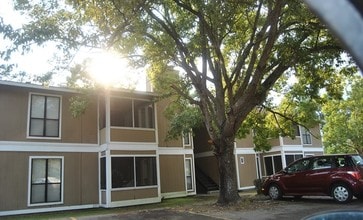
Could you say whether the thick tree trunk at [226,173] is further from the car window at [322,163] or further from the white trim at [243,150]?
the white trim at [243,150]

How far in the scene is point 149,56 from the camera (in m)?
15.6

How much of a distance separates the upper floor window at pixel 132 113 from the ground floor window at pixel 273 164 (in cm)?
1308

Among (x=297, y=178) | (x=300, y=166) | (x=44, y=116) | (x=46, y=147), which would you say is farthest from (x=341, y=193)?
(x=44, y=116)

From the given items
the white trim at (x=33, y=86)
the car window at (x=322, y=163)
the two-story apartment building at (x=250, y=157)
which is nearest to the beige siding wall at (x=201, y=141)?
the two-story apartment building at (x=250, y=157)

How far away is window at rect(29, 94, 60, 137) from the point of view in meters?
17.3

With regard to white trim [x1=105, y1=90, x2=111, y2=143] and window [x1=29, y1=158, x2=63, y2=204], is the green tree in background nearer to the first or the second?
white trim [x1=105, y1=90, x2=111, y2=143]

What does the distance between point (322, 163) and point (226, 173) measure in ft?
12.5

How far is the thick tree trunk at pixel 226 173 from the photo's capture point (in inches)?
568

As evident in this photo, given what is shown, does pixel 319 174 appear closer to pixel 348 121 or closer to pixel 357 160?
pixel 357 160

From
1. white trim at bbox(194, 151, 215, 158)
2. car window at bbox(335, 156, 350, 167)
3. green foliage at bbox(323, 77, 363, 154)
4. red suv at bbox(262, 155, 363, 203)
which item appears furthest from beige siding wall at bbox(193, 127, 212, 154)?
car window at bbox(335, 156, 350, 167)

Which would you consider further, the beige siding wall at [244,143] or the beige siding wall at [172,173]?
the beige siding wall at [244,143]

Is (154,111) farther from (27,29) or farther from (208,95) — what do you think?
(27,29)

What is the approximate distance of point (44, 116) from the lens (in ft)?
57.9

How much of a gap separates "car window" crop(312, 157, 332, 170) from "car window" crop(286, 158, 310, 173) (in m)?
0.32
